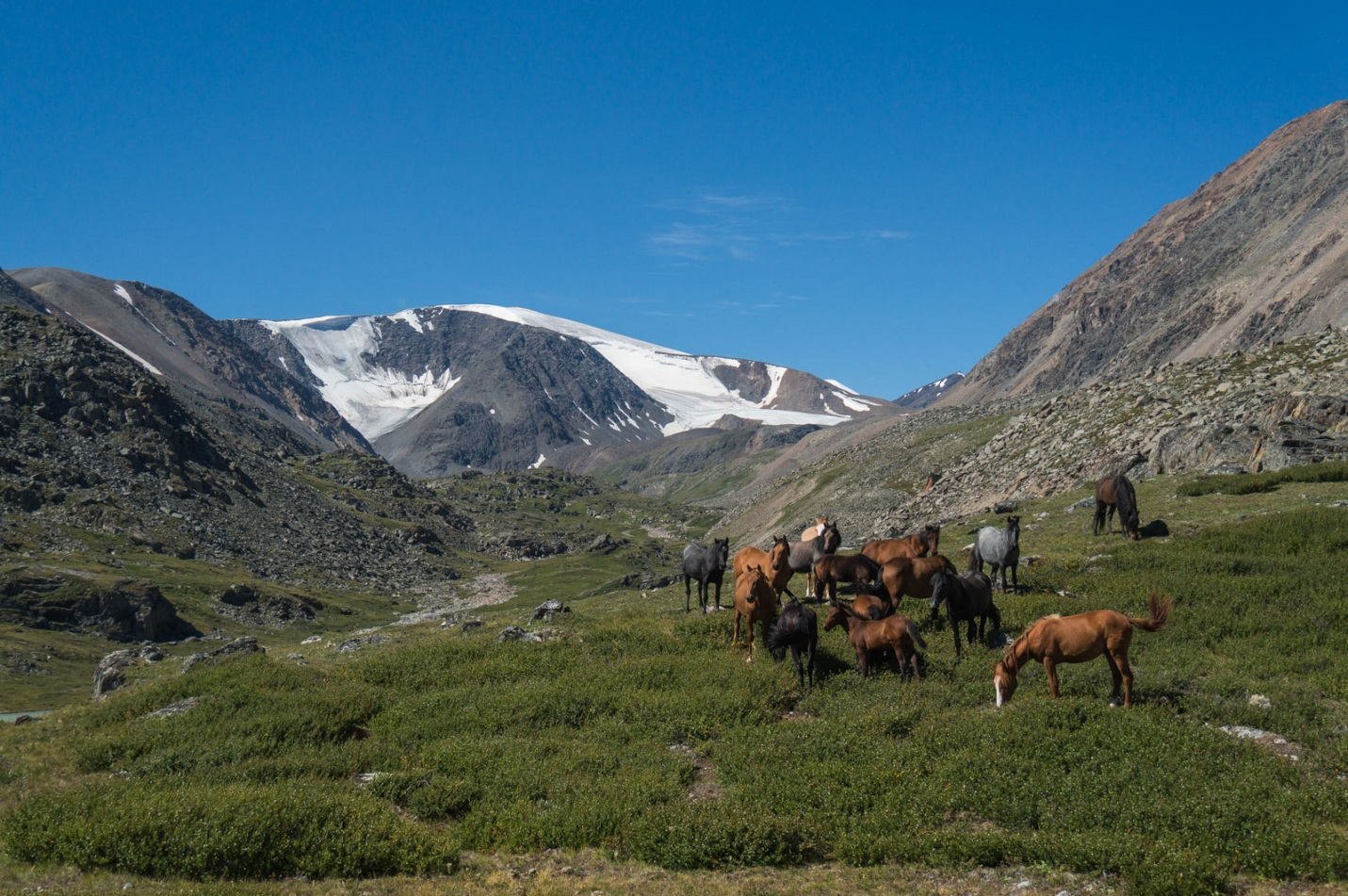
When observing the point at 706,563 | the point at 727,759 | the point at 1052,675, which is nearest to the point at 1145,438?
the point at 706,563

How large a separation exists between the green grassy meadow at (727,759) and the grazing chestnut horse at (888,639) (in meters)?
0.46

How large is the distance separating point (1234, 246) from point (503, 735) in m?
219

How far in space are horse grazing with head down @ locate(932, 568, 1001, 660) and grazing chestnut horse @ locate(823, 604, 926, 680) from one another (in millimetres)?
1474

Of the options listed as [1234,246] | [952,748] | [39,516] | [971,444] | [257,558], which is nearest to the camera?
[952,748]

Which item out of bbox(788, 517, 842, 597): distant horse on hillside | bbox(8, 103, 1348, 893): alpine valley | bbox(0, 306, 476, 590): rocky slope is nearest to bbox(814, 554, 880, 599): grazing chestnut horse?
bbox(8, 103, 1348, 893): alpine valley

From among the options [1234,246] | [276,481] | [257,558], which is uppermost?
→ [1234,246]

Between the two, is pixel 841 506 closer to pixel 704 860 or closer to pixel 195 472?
pixel 704 860

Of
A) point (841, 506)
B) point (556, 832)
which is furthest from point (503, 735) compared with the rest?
point (841, 506)

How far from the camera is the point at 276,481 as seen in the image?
15112cm

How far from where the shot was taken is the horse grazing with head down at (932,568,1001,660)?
749 inches

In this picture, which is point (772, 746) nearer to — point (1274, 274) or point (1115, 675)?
point (1115, 675)

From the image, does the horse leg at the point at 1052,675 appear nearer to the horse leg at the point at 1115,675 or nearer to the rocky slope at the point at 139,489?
the horse leg at the point at 1115,675

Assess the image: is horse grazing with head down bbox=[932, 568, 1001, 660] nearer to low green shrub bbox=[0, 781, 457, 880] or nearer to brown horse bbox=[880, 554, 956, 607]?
brown horse bbox=[880, 554, 956, 607]

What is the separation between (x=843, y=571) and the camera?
2280cm
